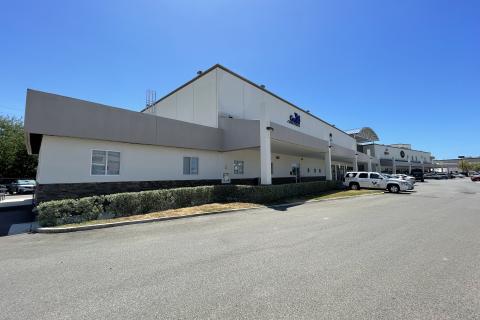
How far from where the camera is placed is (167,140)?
627 inches

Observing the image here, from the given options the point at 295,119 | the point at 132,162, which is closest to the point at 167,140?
the point at 132,162

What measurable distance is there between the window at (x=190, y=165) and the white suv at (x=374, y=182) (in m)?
18.2

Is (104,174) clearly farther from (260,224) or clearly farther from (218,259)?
(218,259)

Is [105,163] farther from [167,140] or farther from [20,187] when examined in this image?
[20,187]

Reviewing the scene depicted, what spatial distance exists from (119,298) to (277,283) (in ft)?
8.25

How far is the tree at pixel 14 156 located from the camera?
34188mm

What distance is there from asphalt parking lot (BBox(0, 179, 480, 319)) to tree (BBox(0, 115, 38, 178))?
34798 mm

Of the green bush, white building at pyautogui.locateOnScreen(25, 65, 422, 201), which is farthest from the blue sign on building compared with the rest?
the green bush

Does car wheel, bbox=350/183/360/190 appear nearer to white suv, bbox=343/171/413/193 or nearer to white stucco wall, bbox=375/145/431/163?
white suv, bbox=343/171/413/193

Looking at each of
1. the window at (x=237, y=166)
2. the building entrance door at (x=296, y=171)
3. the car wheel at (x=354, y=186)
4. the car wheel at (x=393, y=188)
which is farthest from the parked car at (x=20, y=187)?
the car wheel at (x=393, y=188)

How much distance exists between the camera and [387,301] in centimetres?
378

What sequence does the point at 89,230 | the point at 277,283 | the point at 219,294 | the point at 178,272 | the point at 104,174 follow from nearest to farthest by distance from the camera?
the point at 219,294 < the point at 277,283 < the point at 178,272 < the point at 89,230 < the point at 104,174

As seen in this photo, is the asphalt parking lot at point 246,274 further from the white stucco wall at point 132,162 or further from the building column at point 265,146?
the building column at point 265,146

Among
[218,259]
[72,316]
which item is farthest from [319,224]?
[72,316]
